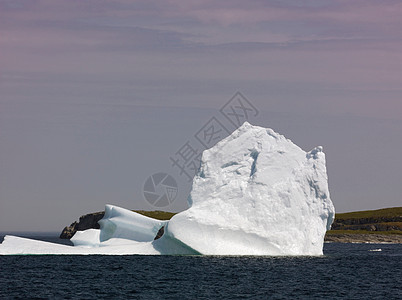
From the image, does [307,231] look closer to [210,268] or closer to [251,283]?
[210,268]

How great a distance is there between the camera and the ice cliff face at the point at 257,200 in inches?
1547

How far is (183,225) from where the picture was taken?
38969 mm

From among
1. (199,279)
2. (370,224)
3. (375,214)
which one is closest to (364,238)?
(370,224)

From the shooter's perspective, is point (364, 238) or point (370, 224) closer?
point (364, 238)

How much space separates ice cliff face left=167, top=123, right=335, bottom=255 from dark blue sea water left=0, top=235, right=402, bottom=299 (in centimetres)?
149

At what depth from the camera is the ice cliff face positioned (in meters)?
39.3

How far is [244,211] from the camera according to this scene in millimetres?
40406

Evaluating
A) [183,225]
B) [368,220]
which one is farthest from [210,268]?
[368,220]

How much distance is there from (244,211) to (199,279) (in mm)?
8119

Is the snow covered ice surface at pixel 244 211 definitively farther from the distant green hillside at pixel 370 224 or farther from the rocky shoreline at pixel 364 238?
the distant green hillside at pixel 370 224

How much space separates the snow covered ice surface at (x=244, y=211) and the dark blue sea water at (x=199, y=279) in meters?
1.13

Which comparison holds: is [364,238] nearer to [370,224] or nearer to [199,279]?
[370,224]

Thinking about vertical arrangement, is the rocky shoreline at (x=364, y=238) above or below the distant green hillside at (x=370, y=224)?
below

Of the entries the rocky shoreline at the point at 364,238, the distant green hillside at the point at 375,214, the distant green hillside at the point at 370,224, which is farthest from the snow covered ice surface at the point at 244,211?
the distant green hillside at the point at 375,214
